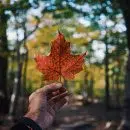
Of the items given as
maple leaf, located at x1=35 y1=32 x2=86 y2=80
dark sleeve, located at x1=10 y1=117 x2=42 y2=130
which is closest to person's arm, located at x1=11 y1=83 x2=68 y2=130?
dark sleeve, located at x1=10 y1=117 x2=42 y2=130

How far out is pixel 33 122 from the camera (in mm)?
1952

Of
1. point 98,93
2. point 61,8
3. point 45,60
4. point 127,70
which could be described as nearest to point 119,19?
point 127,70

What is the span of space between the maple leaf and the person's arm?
0.41ft

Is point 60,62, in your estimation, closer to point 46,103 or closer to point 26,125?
point 46,103

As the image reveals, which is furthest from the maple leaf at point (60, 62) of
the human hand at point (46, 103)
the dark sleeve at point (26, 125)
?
the dark sleeve at point (26, 125)

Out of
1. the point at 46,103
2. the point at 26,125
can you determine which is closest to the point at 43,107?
the point at 46,103

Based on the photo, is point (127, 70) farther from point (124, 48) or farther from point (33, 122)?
point (33, 122)

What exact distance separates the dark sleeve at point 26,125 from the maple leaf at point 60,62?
1.71 ft

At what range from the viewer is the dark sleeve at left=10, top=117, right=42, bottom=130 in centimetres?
190

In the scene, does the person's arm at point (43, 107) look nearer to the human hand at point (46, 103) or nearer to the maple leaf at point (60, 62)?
the human hand at point (46, 103)

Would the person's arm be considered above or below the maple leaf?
below

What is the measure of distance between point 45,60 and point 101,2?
659 centimetres

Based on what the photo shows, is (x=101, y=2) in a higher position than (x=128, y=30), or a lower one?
higher

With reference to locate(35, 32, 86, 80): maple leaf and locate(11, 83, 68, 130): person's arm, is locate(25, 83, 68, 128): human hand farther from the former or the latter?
locate(35, 32, 86, 80): maple leaf
